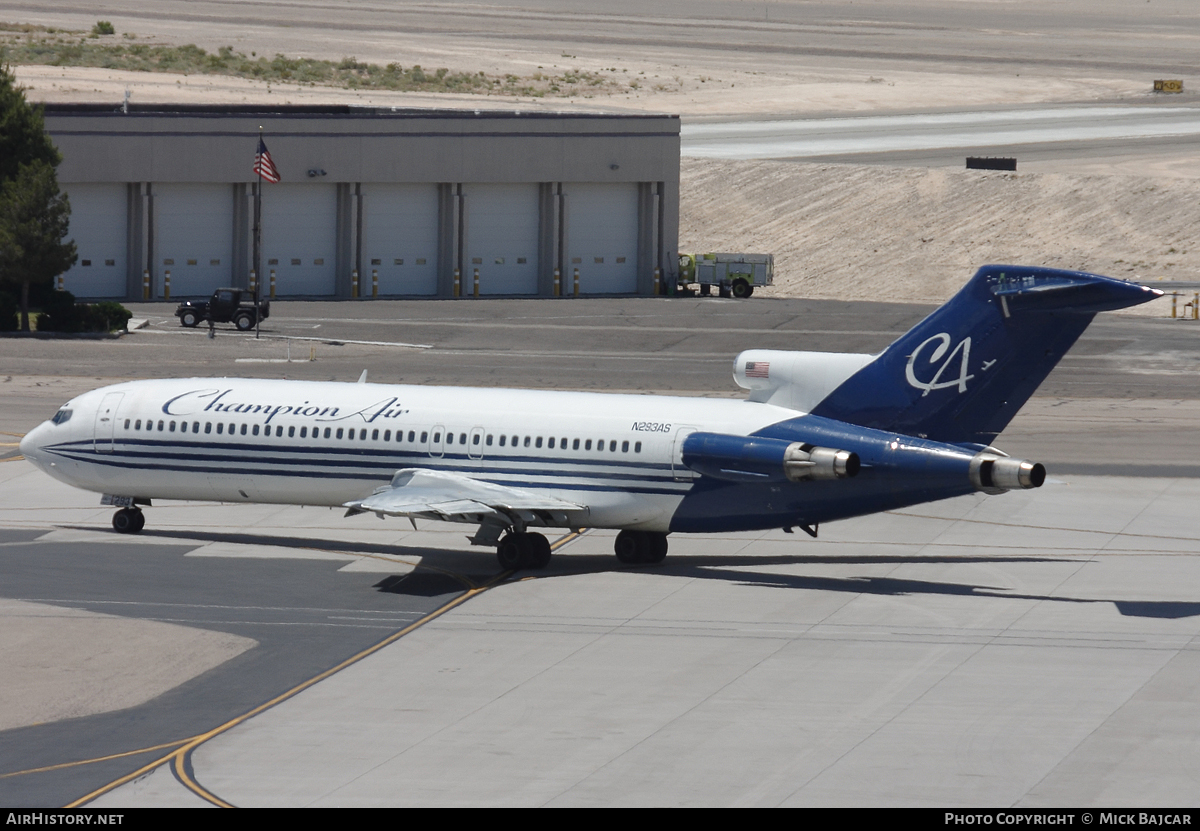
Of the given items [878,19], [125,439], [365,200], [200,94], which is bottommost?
[125,439]

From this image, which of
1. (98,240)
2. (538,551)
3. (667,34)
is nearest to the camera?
(538,551)

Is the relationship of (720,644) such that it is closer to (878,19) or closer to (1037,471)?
(1037,471)

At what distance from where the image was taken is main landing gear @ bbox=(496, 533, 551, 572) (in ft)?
117

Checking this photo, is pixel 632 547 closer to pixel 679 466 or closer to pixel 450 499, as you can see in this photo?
pixel 679 466

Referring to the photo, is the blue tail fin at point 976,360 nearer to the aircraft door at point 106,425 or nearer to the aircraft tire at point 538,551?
the aircraft tire at point 538,551

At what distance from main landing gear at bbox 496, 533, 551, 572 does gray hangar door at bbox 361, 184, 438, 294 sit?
58495 millimetres

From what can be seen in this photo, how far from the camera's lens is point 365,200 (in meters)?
91.8

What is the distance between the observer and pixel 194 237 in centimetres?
8975

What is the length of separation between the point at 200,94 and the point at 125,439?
9286cm

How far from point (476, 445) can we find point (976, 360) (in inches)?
414

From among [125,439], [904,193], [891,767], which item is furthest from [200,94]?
[891,767]

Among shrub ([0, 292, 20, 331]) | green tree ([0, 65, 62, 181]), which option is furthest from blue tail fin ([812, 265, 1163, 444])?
green tree ([0, 65, 62, 181])

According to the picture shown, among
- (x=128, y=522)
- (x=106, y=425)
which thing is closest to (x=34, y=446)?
(x=106, y=425)

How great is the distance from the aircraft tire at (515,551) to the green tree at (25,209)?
45.5m
